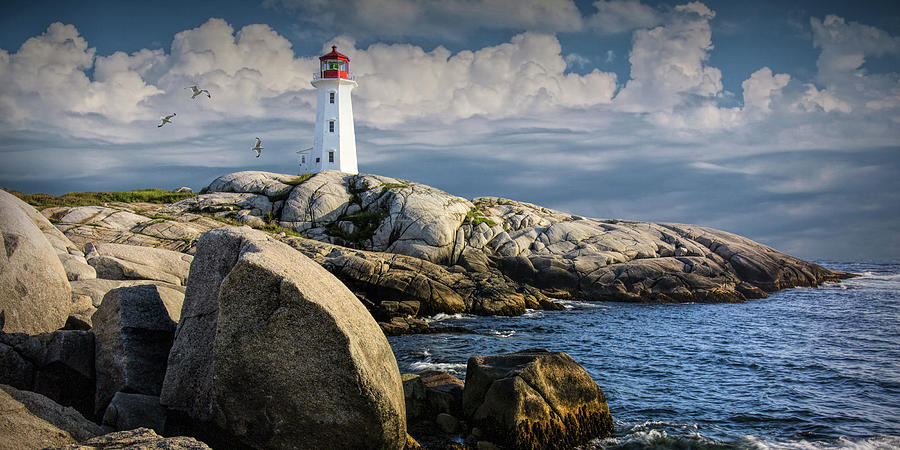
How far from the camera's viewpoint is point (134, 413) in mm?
8047

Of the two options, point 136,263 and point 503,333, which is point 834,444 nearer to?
point 503,333

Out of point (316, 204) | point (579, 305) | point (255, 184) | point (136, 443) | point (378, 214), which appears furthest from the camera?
point (255, 184)

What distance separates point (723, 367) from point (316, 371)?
1798cm

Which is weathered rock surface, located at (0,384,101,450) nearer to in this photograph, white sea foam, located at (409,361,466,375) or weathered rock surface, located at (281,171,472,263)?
white sea foam, located at (409,361,466,375)

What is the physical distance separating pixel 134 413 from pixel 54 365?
7.92 ft

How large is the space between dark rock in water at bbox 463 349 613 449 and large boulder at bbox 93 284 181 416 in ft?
22.1

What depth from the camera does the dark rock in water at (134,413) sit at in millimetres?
7874

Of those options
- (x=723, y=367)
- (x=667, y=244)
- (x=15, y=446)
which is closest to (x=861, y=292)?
(x=667, y=244)

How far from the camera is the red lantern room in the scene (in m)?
57.1

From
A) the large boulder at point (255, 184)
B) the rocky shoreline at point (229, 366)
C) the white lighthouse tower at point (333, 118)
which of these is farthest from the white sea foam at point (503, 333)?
the white lighthouse tower at point (333, 118)

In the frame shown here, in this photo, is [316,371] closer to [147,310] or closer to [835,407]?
[147,310]

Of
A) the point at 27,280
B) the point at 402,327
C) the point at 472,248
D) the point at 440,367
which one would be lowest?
the point at 402,327

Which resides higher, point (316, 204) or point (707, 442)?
point (316, 204)

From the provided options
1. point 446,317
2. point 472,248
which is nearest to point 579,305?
point 472,248
